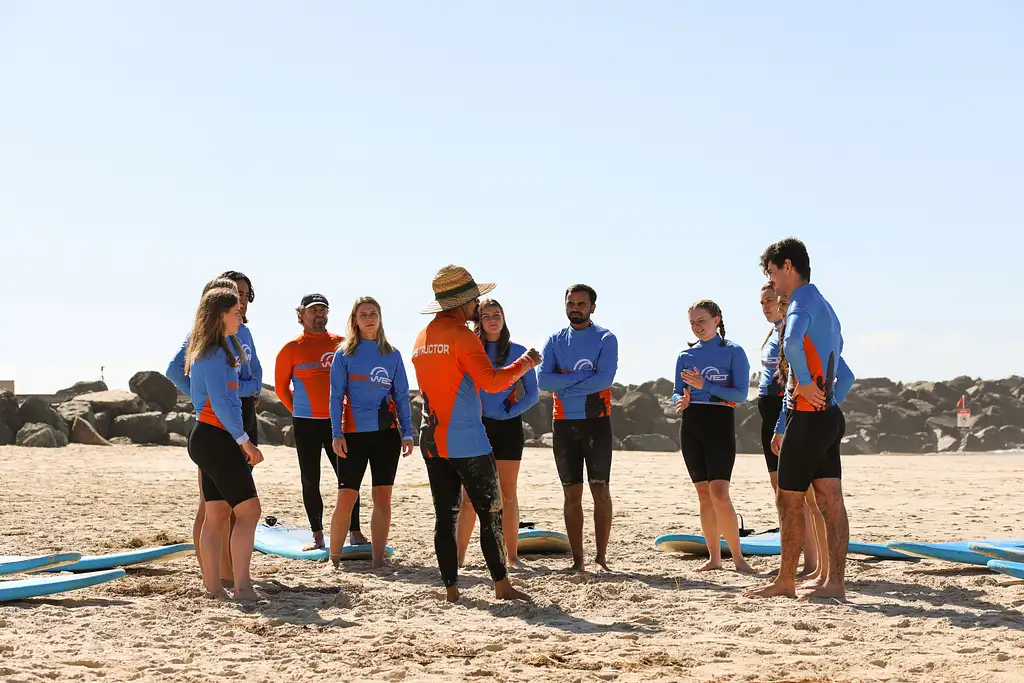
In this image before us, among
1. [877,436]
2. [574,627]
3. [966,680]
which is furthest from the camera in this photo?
[877,436]

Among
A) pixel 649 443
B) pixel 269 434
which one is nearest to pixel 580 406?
pixel 269 434

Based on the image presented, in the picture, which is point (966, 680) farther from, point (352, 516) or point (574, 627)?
point (352, 516)

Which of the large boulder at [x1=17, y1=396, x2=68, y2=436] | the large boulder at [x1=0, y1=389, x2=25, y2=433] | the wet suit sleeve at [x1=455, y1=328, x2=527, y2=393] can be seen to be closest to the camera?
the wet suit sleeve at [x1=455, y1=328, x2=527, y2=393]

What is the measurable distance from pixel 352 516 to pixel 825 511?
357cm

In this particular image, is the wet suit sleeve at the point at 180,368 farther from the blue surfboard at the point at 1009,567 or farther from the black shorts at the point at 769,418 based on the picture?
the blue surfboard at the point at 1009,567

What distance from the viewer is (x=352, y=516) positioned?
307 inches

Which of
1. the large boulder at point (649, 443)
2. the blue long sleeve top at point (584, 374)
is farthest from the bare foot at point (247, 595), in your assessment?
the large boulder at point (649, 443)

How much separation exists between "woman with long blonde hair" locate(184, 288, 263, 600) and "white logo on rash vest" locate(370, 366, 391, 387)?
1.29 meters

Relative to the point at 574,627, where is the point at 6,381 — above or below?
above

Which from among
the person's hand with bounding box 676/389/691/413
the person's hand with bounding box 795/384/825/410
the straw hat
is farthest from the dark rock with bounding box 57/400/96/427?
the person's hand with bounding box 795/384/825/410

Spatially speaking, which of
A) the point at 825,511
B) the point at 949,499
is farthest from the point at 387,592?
the point at 949,499

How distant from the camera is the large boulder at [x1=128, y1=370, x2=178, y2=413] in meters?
24.8

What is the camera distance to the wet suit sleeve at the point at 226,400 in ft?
18.4

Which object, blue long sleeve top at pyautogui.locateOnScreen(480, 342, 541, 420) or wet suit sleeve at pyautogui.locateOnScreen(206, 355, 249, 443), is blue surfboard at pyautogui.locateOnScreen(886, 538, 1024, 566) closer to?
blue long sleeve top at pyautogui.locateOnScreen(480, 342, 541, 420)
